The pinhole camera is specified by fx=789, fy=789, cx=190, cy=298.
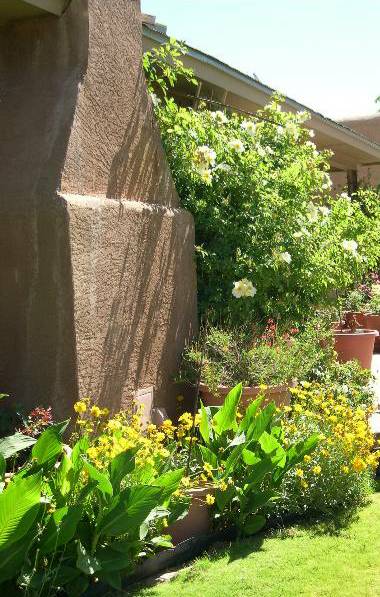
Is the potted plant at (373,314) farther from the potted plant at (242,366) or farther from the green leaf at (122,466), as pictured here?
the green leaf at (122,466)

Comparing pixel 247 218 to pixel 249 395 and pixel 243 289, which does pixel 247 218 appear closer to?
pixel 243 289

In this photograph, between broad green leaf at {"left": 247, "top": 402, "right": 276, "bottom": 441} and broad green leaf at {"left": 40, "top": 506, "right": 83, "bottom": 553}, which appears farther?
broad green leaf at {"left": 247, "top": 402, "right": 276, "bottom": 441}

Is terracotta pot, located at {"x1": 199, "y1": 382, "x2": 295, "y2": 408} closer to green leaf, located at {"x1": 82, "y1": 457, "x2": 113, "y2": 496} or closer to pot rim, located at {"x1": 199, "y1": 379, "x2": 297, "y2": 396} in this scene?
pot rim, located at {"x1": 199, "y1": 379, "x2": 297, "y2": 396}

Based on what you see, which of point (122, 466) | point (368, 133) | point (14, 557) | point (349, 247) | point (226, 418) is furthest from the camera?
point (368, 133)

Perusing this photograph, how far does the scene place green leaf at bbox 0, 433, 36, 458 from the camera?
3877mm

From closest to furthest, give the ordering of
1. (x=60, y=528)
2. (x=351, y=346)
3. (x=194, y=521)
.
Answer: (x=60, y=528) < (x=194, y=521) < (x=351, y=346)

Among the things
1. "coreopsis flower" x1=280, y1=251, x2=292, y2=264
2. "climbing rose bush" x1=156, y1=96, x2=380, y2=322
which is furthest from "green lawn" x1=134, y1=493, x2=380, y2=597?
"coreopsis flower" x1=280, y1=251, x2=292, y2=264

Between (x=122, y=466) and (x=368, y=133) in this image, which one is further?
(x=368, y=133)

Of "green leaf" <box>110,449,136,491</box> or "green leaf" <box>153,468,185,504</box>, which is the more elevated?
"green leaf" <box>110,449,136,491</box>

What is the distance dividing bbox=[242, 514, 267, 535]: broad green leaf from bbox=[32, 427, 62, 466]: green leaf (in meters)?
1.52

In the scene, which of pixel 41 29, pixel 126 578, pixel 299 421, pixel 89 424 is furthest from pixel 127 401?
pixel 41 29

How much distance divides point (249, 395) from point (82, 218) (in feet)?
6.09

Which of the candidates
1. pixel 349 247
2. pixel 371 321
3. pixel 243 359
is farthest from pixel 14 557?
pixel 371 321

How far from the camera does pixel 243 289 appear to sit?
647cm
